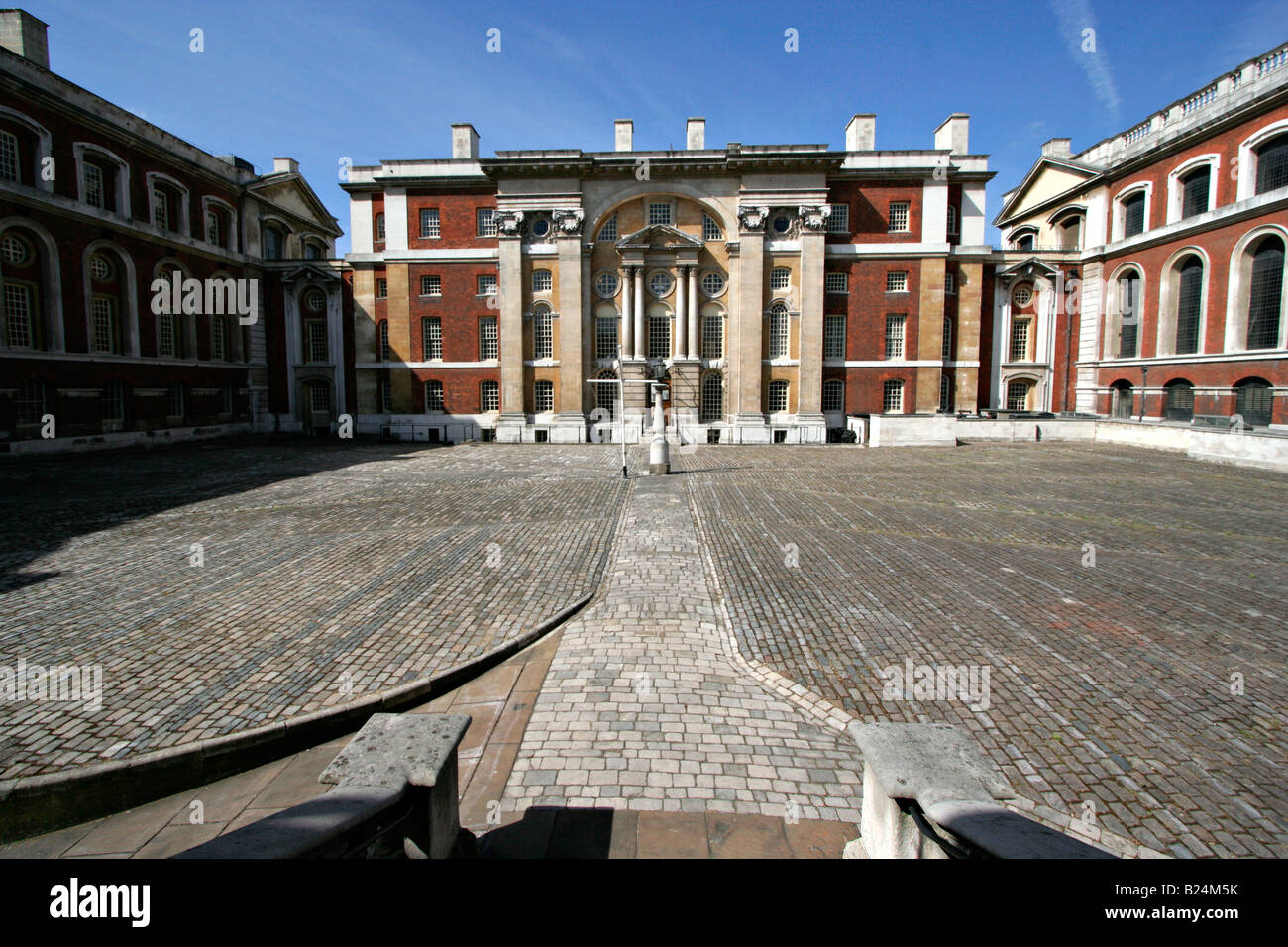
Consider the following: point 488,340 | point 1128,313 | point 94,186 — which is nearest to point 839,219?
point 1128,313

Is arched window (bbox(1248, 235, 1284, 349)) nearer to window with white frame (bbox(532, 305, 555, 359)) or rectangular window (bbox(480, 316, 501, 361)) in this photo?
window with white frame (bbox(532, 305, 555, 359))

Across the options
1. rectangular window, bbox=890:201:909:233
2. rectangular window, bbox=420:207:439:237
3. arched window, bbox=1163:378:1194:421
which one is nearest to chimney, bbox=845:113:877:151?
rectangular window, bbox=890:201:909:233

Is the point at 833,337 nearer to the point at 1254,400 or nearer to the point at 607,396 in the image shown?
the point at 607,396

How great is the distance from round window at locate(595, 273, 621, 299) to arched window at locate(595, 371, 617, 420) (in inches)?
181

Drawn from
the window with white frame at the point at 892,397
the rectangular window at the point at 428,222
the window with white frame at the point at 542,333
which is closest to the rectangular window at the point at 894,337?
the window with white frame at the point at 892,397

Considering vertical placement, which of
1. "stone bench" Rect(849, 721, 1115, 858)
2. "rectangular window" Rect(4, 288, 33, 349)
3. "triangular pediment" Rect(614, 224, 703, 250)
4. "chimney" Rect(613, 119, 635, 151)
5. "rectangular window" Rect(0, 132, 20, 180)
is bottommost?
"stone bench" Rect(849, 721, 1115, 858)

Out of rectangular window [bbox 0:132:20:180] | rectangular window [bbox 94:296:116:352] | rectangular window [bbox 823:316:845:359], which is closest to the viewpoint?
rectangular window [bbox 0:132:20:180]

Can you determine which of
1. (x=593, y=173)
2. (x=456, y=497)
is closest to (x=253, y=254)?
(x=593, y=173)

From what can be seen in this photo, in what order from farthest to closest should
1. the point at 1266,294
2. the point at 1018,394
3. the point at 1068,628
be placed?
1. the point at 1018,394
2. the point at 1266,294
3. the point at 1068,628

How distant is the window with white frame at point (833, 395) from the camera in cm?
3653

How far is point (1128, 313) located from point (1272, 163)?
29.9ft

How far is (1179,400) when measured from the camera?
33.1 meters

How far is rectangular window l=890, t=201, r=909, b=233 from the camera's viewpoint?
116 feet
